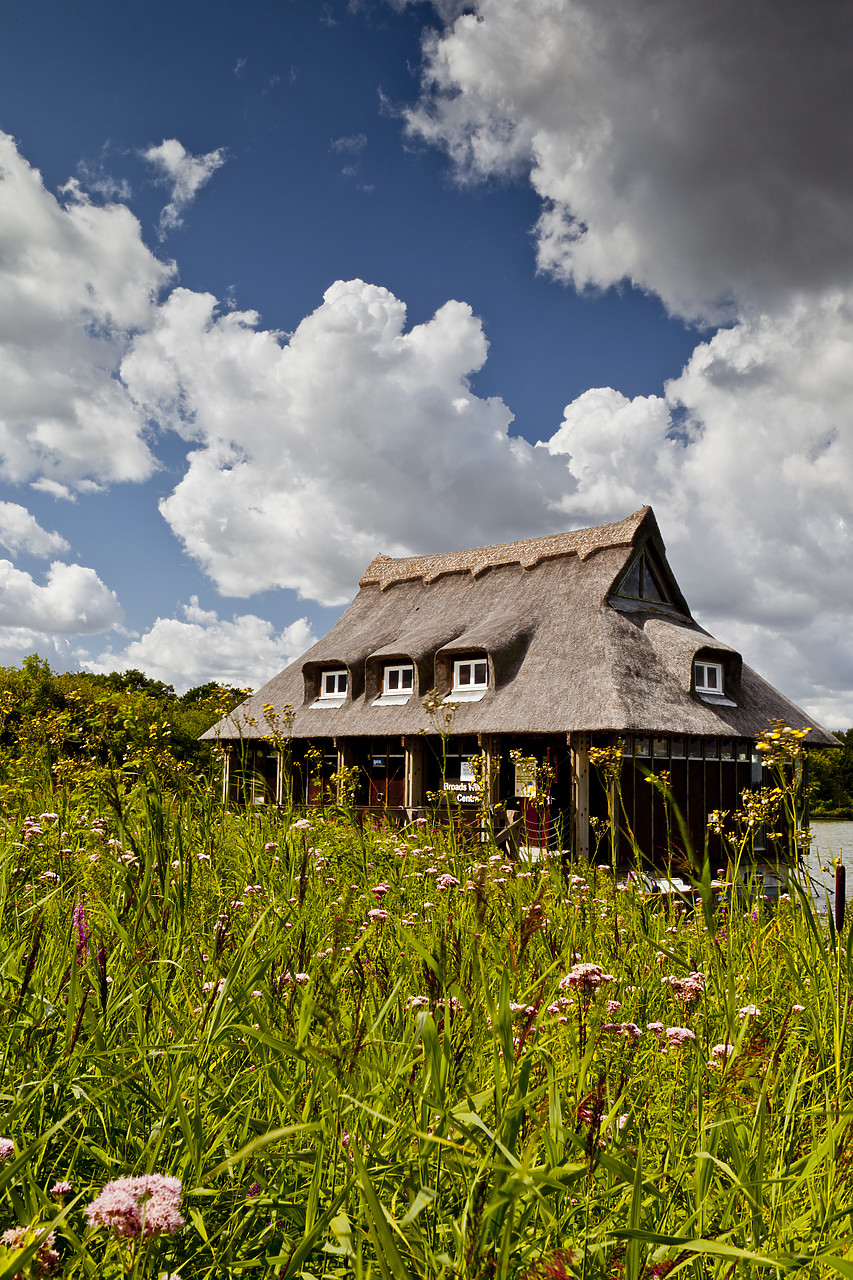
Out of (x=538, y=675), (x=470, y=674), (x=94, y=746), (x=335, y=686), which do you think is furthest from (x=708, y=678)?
(x=94, y=746)

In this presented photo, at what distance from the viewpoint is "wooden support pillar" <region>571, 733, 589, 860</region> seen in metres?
16.7

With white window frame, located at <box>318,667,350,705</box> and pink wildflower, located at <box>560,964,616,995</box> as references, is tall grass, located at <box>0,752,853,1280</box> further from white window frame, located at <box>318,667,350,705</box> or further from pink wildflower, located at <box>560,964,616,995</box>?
white window frame, located at <box>318,667,350,705</box>

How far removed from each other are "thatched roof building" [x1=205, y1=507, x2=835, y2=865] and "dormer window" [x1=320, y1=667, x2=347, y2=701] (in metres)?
0.05

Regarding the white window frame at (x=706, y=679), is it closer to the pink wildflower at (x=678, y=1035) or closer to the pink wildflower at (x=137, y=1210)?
the pink wildflower at (x=678, y=1035)

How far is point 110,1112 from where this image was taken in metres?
1.81

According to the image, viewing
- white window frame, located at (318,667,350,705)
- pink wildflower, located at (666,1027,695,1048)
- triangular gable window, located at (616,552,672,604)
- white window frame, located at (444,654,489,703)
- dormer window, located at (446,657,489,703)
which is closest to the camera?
pink wildflower, located at (666,1027,695,1048)

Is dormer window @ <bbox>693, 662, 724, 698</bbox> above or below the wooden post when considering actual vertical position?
above

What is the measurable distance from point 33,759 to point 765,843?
1802 cm

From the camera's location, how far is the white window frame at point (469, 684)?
1983cm

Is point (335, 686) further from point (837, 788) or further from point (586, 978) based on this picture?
point (837, 788)

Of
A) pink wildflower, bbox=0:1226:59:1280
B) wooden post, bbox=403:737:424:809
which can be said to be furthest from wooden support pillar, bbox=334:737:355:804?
pink wildflower, bbox=0:1226:59:1280

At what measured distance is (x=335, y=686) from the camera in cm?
2325

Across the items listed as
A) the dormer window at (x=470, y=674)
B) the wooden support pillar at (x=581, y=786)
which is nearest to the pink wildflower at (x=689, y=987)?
the wooden support pillar at (x=581, y=786)

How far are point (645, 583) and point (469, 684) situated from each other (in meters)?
6.13
